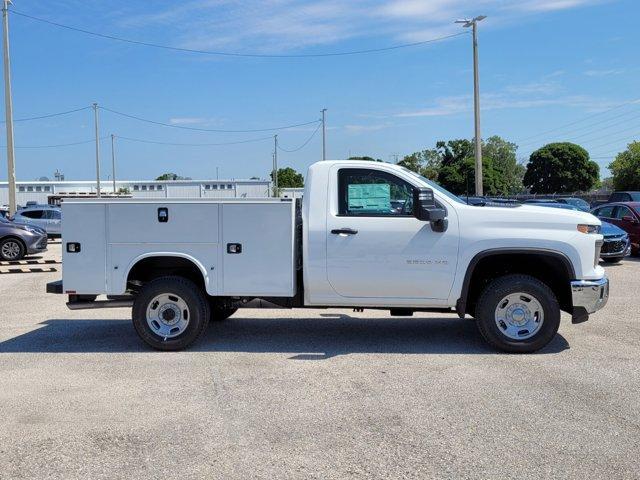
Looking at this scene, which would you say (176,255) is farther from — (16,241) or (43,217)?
(43,217)

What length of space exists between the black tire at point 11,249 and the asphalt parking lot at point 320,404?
11247 millimetres

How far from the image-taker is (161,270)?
777 cm

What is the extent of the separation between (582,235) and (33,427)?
5.62 m

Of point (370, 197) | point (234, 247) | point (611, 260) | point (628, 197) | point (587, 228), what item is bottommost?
point (611, 260)

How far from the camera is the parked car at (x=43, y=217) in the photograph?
28031 millimetres

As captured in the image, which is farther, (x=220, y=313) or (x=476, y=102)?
(x=476, y=102)

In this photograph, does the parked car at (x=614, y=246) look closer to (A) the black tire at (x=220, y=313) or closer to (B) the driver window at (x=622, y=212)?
(B) the driver window at (x=622, y=212)

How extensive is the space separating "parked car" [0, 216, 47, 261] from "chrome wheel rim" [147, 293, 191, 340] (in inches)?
→ 526

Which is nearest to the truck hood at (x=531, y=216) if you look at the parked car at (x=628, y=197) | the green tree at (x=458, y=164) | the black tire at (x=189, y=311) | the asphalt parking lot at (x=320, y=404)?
the asphalt parking lot at (x=320, y=404)

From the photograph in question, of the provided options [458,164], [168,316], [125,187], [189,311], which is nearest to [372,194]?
[189,311]

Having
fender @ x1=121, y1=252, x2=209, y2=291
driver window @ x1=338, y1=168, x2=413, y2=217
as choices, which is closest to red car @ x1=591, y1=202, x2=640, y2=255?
driver window @ x1=338, y1=168, x2=413, y2=217

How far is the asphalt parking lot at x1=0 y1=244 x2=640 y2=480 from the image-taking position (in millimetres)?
4348

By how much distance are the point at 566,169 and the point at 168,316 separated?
85.0 metres

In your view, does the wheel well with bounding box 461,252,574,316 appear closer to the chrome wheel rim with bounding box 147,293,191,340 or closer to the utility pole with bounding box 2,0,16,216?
the chrome wheel rim with bounding box 147,293,191,340
